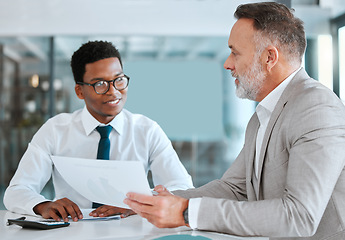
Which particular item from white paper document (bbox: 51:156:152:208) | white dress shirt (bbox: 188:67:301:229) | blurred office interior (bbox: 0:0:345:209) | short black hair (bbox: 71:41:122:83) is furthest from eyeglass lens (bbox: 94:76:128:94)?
blurred office interior (bbox: 0:0:345:209)

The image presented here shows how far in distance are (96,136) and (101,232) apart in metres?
1.08

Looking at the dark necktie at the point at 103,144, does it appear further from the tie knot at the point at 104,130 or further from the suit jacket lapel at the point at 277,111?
the suit jacket lapel at the point at 277,111

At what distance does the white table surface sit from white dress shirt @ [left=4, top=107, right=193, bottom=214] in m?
0.70

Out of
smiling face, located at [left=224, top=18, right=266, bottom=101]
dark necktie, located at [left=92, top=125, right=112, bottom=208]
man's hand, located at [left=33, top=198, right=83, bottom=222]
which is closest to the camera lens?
smiling face, located at [left=224, top=18, right=266, bottom=101]

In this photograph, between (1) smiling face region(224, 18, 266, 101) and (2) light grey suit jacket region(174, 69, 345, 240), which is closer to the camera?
(2) light grey suit jacket region(174, 69, 345, 240)

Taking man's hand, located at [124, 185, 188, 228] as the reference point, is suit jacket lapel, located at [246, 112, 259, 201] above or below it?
above

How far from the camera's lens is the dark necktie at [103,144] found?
2.47 metres

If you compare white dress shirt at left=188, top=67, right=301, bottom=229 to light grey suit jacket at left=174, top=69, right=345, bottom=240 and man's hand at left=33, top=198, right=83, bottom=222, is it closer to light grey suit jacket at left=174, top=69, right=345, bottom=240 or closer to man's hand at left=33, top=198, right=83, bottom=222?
light grey suit jacket at left=174, top=69, right=345, bottom=240

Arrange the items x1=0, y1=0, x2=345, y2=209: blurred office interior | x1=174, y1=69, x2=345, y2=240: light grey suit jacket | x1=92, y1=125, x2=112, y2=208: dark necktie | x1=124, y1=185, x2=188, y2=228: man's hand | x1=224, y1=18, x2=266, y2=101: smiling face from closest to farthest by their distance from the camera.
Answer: x1=174, y1=69, x2=345, y2=240: light grey suit jacket
x1=124, y1=185, x2=188, y2=228: man's hand
x1=224, y1=18, x2=266, y2=101: smiling face
x1=92, y1=125, x2=112, y2=208: dark necktie
x1=0, y1=0, x2=345, y2=209: blurred office interior

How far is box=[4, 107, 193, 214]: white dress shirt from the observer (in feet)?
8.16

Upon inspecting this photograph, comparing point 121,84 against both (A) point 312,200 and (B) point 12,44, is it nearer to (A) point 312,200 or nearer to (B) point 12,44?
(A) point 312,200

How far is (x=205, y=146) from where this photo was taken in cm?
613

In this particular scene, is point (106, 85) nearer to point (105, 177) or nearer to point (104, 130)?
point (104, 130)

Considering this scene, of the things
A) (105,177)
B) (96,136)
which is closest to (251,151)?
(105,177)
